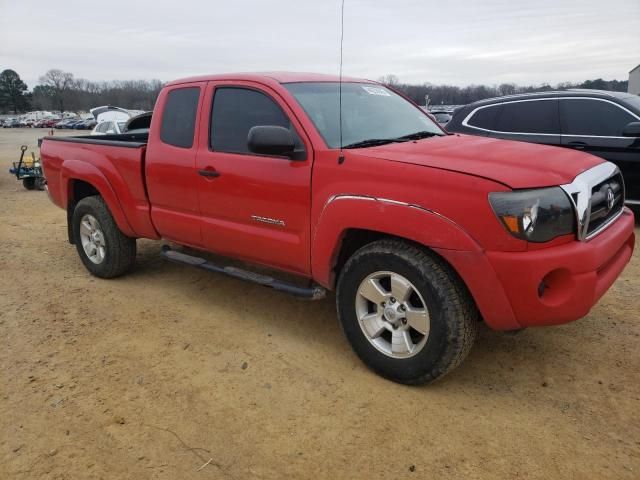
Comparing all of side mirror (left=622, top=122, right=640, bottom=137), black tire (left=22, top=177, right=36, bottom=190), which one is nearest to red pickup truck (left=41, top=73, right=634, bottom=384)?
side mirror (left=622, top=122, right=640, bottom=137)

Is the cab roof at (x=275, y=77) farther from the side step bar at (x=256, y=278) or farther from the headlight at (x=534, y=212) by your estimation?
the headlight at (x=534, y=212)

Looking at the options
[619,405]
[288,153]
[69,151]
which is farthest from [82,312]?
[619,405]

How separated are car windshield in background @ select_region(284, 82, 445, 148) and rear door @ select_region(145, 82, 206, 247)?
1.01m

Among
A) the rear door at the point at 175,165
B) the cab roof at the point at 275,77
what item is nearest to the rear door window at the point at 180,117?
the rear door at the point at 175,165

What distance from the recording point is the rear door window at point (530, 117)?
698 cm

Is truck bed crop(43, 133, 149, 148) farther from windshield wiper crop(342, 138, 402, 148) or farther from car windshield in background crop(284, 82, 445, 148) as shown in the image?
windshield wiper crop(342, 138, 402, 148)

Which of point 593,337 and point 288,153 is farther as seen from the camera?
point 593,337

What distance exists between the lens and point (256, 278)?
389 centimetres

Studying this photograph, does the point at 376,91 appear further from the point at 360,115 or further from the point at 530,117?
the point at 530,117

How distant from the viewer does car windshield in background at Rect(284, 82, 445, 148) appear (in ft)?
11.7

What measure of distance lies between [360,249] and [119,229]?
2.89m

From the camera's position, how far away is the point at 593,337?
3.79 meters

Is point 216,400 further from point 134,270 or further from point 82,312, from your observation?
point 134,270

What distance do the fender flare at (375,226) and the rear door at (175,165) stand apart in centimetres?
132
